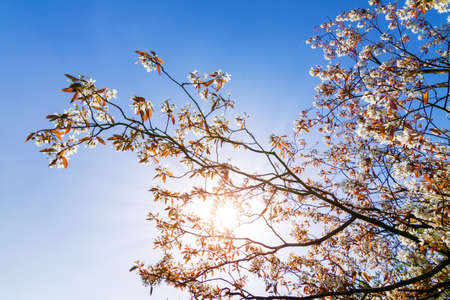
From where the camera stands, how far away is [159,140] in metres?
3.31

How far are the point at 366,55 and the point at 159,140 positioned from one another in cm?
569

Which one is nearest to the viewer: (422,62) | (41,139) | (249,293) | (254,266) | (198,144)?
(41,139)

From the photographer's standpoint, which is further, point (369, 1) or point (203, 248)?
point (369, 1)

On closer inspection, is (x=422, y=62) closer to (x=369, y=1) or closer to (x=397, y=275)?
(x=369, y=1)

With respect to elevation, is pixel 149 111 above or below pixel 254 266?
above

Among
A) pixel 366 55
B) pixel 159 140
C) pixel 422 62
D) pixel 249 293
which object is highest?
pixel 366 55

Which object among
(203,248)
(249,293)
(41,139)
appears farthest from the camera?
(203,248)

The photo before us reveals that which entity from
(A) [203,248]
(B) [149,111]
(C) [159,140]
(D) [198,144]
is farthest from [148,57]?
(A) [203,248]

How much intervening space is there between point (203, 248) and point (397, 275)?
5059 millimetres

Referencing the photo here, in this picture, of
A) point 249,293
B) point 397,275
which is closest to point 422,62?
point 397,275

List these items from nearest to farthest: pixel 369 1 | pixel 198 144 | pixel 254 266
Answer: pixel 198 144
pixel 254 266
pixel 369 1

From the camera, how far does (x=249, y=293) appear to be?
3.27 m

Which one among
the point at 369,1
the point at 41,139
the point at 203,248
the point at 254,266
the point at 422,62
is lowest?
the point at 254,266

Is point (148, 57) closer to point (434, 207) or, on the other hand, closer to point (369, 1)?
point (434, 207)
